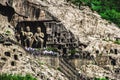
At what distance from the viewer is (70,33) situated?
81188 mm

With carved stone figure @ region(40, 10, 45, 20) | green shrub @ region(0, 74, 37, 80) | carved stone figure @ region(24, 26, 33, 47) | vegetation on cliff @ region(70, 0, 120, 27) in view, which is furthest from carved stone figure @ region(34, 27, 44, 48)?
green shrub @ region(0, 74, 37, 80)

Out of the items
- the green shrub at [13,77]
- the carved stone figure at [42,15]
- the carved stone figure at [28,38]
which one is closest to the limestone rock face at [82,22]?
the carved stone figure at [42,15]

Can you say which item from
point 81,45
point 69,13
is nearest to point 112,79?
point 81,45

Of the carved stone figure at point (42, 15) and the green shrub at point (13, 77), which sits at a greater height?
the carved stone figure at point (42, 15)

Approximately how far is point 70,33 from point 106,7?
13.3 metres

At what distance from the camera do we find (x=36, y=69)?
70625 millimetres

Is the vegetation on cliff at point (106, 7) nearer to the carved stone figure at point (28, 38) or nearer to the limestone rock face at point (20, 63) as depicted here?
the carved stone figure at point (28, 38)

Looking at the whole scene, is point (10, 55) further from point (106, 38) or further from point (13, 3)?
point (106, 38)

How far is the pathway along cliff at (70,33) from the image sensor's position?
7781 cm

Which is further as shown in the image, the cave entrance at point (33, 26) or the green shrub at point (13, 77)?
the cave entrance at point (33, 26)

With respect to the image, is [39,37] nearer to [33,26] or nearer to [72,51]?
[33,26]

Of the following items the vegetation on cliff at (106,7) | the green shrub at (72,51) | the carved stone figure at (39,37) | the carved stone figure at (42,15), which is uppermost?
the carved stone figure at (42,15)

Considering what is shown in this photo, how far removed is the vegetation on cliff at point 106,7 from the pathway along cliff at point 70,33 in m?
2.17

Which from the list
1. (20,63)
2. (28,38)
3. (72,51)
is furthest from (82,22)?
(20,63)
